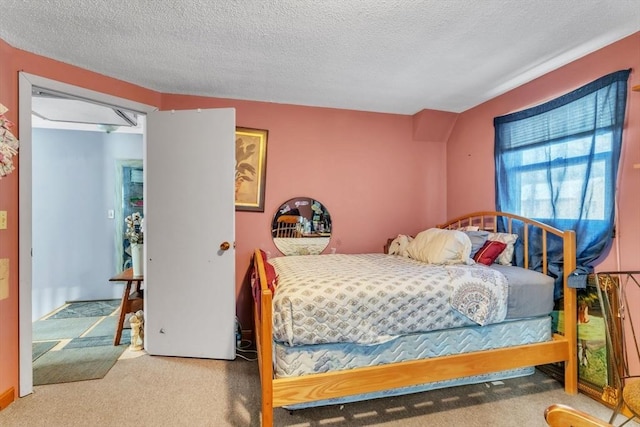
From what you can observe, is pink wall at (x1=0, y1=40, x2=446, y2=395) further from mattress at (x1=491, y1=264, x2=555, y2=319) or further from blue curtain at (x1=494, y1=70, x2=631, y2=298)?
mattress at (x1=491, y1=264, x2=555, y2=319)

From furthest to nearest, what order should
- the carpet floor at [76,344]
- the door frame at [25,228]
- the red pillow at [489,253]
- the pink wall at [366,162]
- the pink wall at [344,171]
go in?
the pink wall at [344,171]
the pink wall at [366,162]
the red pillow at [489,253]
the carpet floor at [76,344]
the door frame at [25,228]

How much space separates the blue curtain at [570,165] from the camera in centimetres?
198

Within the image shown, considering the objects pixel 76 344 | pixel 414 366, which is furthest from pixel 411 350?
pixel 76 344

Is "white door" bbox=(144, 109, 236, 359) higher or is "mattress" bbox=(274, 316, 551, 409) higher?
"white door" bbox=(144, 109, 236, 359)

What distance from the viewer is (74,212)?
399 cm

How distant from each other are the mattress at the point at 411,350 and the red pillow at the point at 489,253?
0.50 metres

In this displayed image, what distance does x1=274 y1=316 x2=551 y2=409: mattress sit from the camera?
1668 millimetres

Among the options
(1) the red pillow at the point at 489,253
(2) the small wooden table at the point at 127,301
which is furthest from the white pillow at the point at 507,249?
(2) the small wooden table at the point at 127,301

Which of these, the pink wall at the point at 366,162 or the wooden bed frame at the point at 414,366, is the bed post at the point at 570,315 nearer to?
the wooden bed frame at the point at 414,366

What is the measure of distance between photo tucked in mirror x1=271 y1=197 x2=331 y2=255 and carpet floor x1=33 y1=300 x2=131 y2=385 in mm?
1699

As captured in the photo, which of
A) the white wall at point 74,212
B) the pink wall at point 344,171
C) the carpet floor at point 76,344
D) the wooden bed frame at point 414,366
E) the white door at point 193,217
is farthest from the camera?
the white wall at point 74,212

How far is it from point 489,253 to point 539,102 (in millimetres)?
1283

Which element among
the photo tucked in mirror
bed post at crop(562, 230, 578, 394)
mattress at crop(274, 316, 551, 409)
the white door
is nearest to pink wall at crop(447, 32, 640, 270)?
bed post at crop(562, 230, 578, 394)

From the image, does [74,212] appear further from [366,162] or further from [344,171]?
[366,162]
